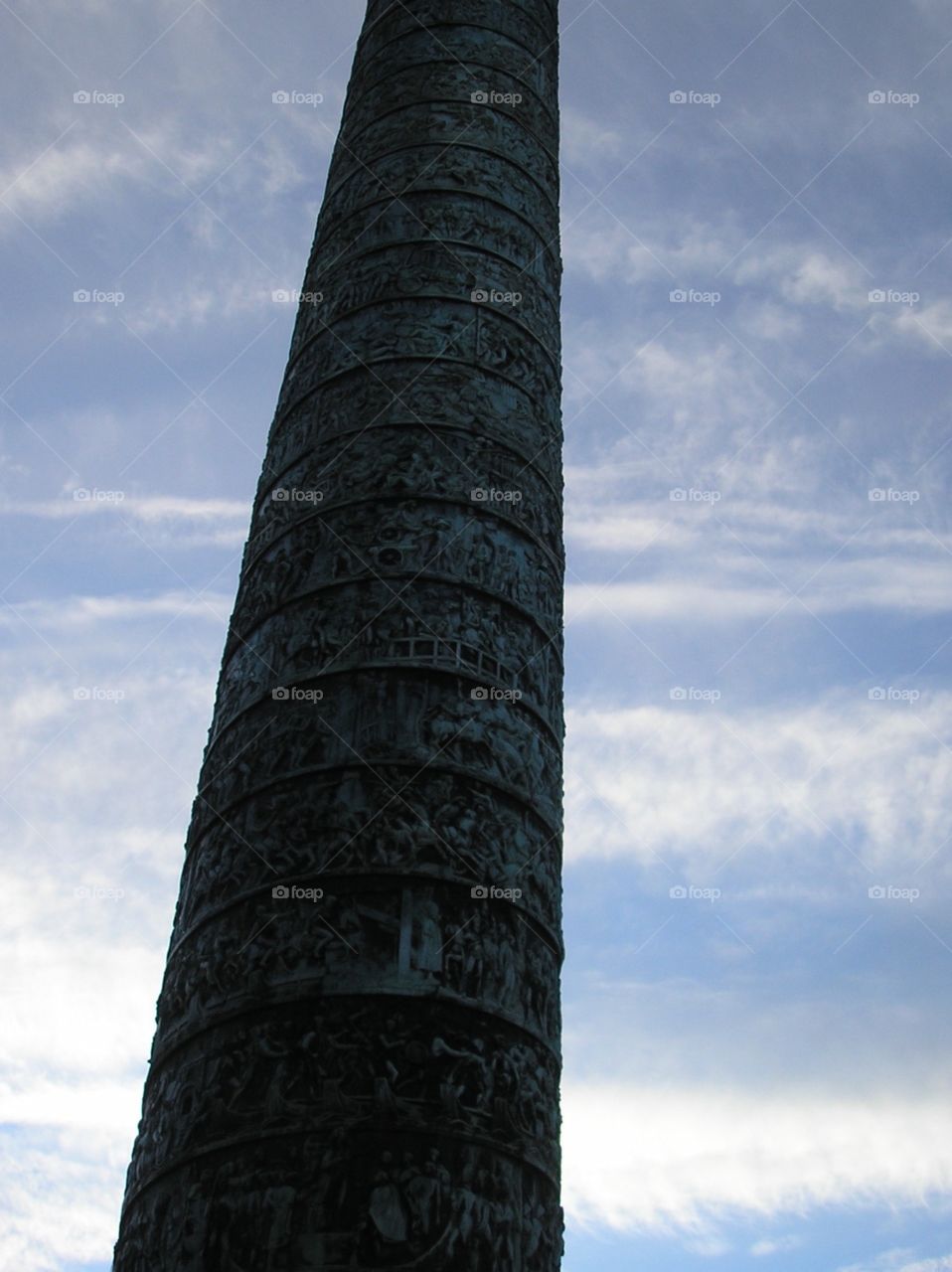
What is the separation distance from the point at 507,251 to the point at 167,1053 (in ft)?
11.7

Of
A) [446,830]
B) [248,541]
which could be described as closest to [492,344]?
[248,541]

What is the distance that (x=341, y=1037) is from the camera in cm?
361

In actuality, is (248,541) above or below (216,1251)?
above

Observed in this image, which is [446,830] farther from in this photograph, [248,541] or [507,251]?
[507,251]

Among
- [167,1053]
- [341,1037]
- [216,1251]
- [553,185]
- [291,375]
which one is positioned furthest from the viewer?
[553,185]

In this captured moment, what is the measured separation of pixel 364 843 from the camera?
3980mm

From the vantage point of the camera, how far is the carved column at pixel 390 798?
11.4 ft

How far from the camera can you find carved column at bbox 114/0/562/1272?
3.47 m

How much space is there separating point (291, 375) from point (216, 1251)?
11.5 ft

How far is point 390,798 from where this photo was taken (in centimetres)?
409

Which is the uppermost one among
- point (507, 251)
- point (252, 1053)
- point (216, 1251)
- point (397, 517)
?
point (507, 251)

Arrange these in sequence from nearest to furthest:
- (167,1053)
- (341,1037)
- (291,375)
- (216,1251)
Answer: (216,1251) < (341,1037) < (167,1053) < (291,375)

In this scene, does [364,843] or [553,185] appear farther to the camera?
[553,185]

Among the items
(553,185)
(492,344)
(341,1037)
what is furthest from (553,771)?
(553,185)
